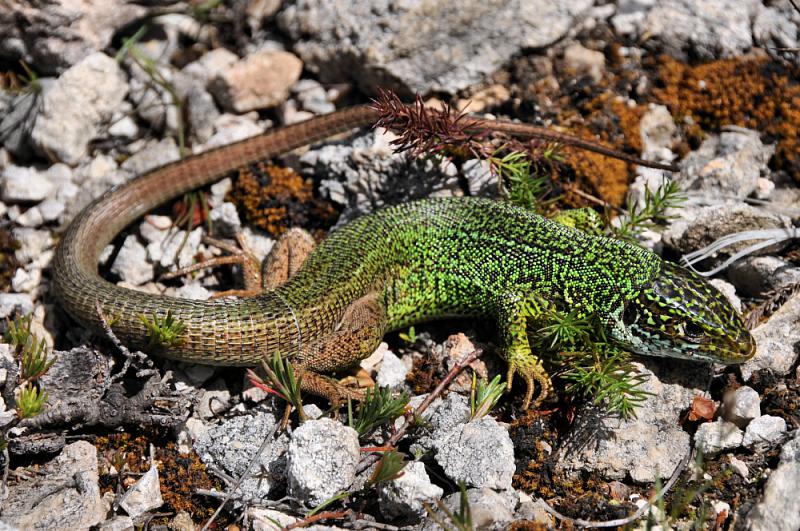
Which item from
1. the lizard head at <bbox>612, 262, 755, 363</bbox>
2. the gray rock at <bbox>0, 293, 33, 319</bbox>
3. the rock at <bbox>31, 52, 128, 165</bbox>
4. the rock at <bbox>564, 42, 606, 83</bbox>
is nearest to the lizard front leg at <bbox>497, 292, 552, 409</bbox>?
the lizard head at <bbox>612, 262, 755, 363</bbox>

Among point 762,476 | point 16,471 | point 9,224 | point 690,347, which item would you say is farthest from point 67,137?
point 762,476

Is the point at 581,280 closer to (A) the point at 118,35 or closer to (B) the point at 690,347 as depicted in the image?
(B) the point at 690,347

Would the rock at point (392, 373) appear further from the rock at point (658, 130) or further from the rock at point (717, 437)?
the rock at point (658, 130)

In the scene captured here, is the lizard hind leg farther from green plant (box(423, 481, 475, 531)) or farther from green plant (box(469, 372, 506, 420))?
green plant (box(423, 481, 475, 531))

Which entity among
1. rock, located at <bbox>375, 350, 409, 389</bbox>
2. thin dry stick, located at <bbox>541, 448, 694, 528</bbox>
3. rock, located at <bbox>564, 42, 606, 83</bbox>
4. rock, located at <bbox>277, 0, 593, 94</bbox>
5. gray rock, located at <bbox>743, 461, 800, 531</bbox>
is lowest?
thin dry stick, located at <bbox>541, 448, 694, 528</bbox>

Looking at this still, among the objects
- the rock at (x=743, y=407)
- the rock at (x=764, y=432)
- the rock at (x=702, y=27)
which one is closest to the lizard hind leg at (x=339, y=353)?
the rock at (x=743, y=407)

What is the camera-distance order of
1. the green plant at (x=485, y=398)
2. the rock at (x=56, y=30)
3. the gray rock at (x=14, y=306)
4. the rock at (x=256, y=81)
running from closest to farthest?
1. the green plant at (x=485, y=398)
2. the gray rock at (x=14, y=306)
3. the rock at (x=56, y=30)
4. the rock at (x=256, y=81)

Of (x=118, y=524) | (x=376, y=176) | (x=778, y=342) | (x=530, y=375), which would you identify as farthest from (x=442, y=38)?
(x=118, y=524)
